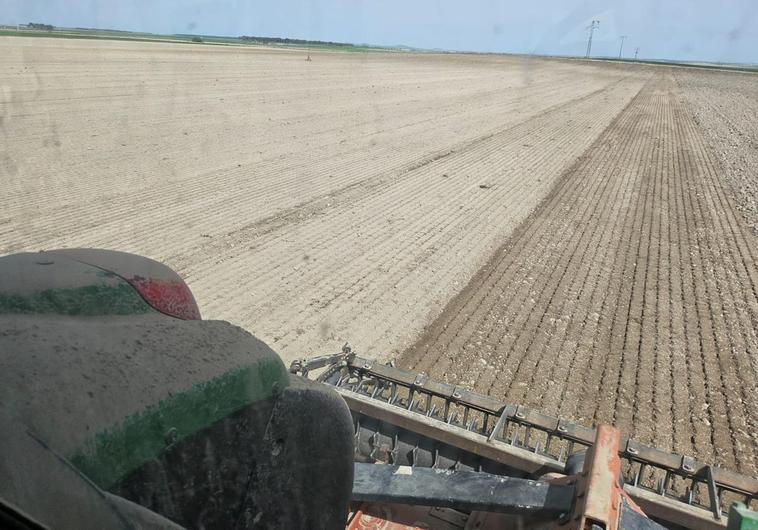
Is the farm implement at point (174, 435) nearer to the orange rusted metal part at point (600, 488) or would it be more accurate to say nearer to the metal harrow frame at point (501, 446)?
the orange rusted metal part at point (600, 488)

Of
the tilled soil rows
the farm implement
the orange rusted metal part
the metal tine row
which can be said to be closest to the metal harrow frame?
the metal tine row

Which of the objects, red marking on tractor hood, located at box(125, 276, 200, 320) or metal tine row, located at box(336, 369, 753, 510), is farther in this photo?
metal tine row, located at box(336, 369, 753, 510)

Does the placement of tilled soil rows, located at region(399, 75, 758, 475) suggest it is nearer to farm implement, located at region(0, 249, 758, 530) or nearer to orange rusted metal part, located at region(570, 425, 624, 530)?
farm implement, located at region(0, 249, 758, 530)

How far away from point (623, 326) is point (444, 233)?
3.32 m

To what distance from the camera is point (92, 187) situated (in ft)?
33.7

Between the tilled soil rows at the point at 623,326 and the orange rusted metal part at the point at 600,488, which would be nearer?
the orange rusted metal part at the point at 600,488

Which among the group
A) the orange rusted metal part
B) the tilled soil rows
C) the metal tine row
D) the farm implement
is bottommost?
the tilled soil rows

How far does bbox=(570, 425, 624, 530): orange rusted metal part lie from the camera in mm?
1743

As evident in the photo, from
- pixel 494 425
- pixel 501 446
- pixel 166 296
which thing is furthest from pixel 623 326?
pixel 166 296

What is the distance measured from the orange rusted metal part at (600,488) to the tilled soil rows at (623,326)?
3.16 meters

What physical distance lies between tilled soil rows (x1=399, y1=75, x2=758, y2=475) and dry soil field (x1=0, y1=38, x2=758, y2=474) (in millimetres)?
26

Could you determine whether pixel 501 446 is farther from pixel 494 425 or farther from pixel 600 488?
pixel 600 488

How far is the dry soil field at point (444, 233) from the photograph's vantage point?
5.76m

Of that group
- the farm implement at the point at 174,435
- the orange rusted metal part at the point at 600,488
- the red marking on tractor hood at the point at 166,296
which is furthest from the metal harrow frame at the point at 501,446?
the red marking on tractor hood at the point at 166,296
